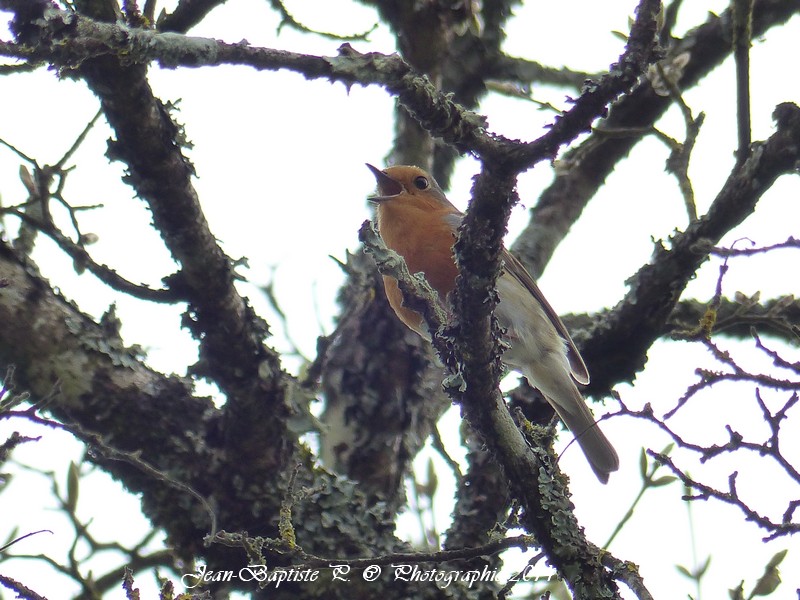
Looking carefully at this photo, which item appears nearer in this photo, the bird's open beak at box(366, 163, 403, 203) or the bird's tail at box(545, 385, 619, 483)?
the bird's open beak at box(366, 163, 403, 203)

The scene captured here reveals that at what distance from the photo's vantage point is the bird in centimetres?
543

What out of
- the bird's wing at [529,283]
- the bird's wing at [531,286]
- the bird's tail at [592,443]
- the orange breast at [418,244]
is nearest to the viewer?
the orange breast at [418,244]

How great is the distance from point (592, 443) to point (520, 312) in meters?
0.95

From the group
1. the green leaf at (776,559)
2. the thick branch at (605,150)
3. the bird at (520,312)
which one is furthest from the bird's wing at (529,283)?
the green leaf at (776,559)

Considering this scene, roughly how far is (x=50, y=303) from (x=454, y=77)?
3278 mm

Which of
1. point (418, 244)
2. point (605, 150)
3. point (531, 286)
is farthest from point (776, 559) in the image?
point (605, 150)

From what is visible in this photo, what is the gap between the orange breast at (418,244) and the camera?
501 centimetres

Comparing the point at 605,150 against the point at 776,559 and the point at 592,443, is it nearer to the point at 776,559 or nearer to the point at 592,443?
the point at 592,443

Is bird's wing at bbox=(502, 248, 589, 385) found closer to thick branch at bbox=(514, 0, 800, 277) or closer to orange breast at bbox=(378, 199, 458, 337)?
thick branch at bbox=(514, 0, 800, 277)

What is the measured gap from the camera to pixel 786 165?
12.8ft

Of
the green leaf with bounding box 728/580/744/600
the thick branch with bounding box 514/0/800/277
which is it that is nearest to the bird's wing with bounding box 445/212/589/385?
the thick branch with bounding box 514/0/800/277

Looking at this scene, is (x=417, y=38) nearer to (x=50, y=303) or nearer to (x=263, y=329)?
(x=263, y=329)

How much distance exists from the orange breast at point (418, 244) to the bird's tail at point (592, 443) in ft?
4.43

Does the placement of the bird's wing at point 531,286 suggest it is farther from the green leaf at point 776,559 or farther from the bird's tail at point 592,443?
the green leaf at point 776,559
